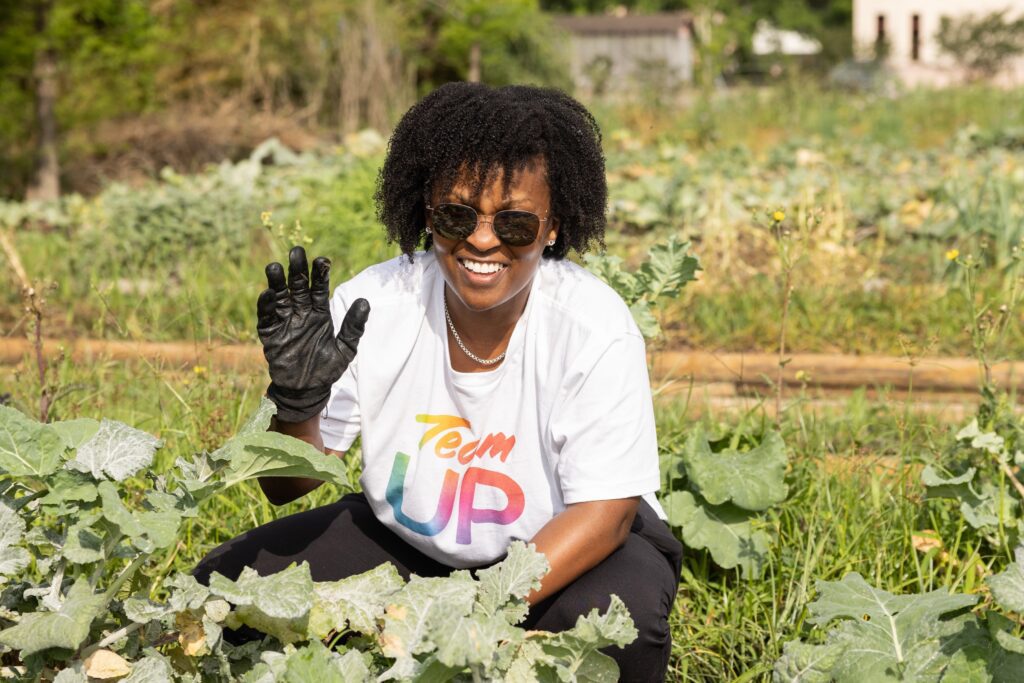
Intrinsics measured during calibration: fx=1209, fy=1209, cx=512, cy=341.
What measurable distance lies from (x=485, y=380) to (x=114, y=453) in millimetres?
820

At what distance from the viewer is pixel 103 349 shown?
3.68 m

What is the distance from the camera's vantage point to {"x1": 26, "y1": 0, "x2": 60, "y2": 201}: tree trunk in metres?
7.71

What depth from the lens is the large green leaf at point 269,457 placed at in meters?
1.83

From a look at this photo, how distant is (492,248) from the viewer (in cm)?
231

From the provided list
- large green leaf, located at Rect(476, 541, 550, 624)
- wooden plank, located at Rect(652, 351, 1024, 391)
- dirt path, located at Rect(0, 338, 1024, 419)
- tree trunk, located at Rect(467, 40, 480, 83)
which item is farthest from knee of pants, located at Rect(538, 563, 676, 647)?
tree trunk, located at Rect(467, 40, 480, 83)

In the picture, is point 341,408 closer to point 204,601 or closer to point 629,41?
point 204,601

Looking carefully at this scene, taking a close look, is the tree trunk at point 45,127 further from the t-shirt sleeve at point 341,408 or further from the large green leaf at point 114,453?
the large green leaf at point 114,453

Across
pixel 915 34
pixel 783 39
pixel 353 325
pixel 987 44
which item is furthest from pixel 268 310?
pixel 783 39

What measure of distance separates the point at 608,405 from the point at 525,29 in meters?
12.1

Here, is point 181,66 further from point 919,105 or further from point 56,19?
point 919,105

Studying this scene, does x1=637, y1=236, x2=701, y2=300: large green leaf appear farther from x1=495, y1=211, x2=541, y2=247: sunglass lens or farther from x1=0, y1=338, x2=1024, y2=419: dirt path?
x1=0, y1=338, x2=1024, y2=419: dirt path

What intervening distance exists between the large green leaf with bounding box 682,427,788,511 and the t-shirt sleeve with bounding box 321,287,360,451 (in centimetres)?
84

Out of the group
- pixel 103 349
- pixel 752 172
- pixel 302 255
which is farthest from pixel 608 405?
pixel 752 172

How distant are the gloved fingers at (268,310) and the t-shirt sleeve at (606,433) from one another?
0.57m
